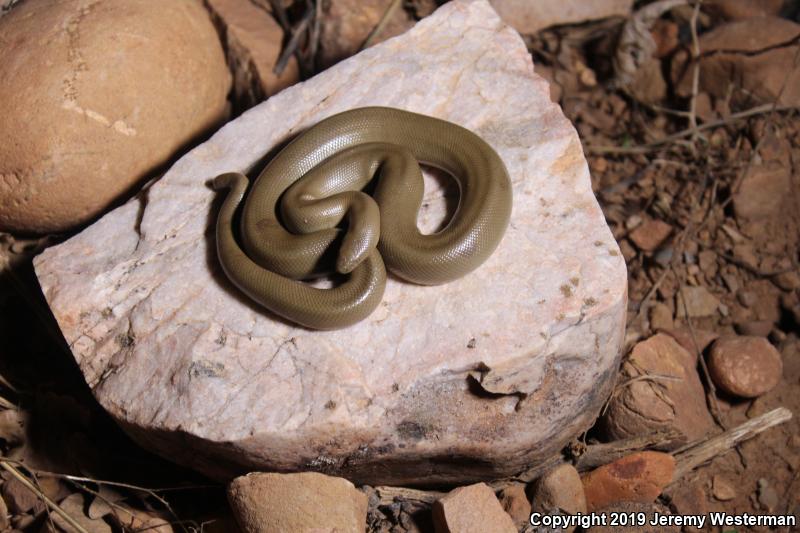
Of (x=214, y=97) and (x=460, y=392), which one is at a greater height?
(x=214, y=97)

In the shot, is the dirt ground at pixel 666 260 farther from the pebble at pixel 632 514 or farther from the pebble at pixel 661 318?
the pebble at pixel 632 514

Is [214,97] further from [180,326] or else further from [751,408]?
[751,408]

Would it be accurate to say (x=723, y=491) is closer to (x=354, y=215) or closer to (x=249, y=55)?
(x=354, y=215)

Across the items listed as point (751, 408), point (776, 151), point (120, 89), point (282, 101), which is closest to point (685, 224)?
point (776, 151)

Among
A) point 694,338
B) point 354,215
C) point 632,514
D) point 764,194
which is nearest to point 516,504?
point 632,514

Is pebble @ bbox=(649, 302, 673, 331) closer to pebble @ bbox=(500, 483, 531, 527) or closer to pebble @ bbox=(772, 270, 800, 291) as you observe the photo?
pebble @ bbox=(772, 270, 800, 291)
